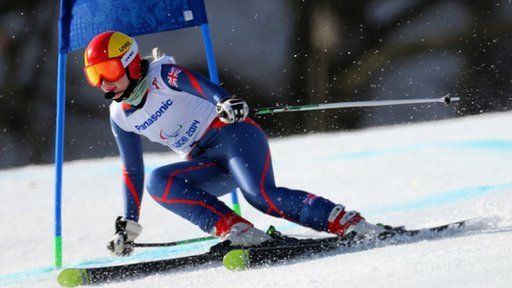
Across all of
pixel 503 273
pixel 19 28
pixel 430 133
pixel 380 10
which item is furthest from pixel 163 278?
pixel 19 28

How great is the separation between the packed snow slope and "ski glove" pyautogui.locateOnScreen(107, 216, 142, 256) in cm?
32

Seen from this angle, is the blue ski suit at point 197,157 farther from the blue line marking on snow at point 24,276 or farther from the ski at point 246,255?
the blue line marking on snow at point 24,276

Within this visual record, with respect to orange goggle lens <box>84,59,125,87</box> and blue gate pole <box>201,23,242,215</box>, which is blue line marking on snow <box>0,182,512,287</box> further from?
orange goggle lens <box>84,59,125,87</box>

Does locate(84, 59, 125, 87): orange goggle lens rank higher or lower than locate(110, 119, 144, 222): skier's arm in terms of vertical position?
higher

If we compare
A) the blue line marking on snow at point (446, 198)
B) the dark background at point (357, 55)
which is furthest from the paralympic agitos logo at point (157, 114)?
the dark background at point (357, 55)

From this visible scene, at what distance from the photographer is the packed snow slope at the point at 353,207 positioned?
2812mm

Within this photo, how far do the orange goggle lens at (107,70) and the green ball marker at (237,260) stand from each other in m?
0.91

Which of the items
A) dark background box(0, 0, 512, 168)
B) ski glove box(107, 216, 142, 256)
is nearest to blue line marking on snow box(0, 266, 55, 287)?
ski glove box(107, 216, 142, 256)

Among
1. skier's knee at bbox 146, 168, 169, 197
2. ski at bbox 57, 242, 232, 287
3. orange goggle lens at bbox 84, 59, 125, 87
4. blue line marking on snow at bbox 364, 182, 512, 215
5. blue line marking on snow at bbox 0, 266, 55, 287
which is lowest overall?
blue line marking on snow at bbox 364, 182, 512, 215

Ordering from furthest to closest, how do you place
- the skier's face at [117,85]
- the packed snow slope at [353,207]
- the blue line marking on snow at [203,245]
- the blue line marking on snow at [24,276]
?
the blue line marking on snow at [203,245]
the blue line marking on snow at [24,276]
the skier's face at [117,85]
the packed snow slope at [353,207]

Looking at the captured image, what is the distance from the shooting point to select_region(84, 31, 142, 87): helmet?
3.63 meters

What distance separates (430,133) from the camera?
7531 millimetres

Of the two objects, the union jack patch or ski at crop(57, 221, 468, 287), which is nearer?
ski at crop(57, 221, 468, 287)

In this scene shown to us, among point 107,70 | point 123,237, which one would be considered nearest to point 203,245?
point 123,237
